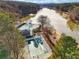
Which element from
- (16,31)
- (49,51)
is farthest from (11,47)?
(49,51)

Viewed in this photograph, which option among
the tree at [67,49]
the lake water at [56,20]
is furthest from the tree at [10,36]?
the tree at [67,49]

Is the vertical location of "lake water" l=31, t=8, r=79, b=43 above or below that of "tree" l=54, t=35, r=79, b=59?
above

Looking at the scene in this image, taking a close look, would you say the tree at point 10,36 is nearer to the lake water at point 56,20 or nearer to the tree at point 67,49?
the lake water at point 56,20

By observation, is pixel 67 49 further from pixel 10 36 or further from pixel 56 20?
pixel 10 36

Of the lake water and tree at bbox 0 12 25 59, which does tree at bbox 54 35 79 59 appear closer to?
the lake water

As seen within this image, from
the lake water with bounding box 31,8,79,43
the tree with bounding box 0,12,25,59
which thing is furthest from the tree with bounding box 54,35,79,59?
the tree with bounding box 0,12,25,59

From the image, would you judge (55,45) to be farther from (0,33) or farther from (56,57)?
(0,33)
